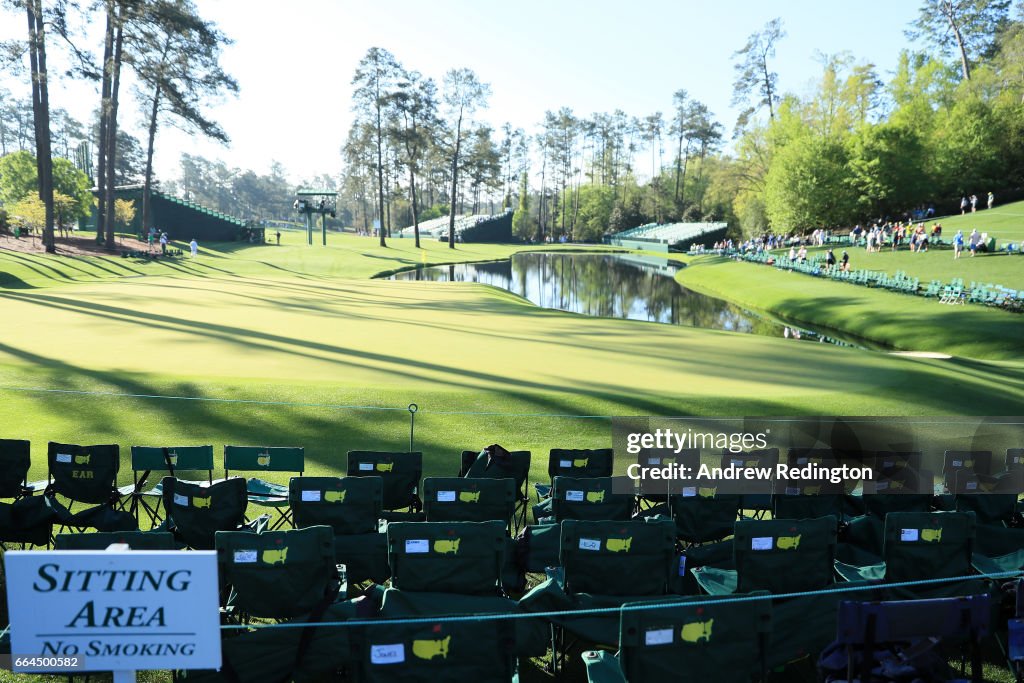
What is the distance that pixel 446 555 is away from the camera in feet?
15.1

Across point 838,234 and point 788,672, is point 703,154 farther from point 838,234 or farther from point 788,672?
point 788,672

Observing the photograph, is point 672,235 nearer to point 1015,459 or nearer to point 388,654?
point 1015,459

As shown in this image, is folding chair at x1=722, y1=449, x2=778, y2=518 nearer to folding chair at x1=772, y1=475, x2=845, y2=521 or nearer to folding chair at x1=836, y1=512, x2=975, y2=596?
folding chair at x1=772, y1=475, x2=845, y2=521

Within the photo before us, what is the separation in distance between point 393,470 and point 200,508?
176 centimetres

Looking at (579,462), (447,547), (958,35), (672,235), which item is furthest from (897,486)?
(958,35)

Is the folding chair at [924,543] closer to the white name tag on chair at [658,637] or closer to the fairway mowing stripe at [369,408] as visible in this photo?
the white name tag on chair at [658,637]

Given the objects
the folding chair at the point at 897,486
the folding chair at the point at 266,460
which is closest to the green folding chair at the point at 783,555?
the folding chair at the point at 897,486

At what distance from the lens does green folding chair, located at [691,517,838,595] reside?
477 cm

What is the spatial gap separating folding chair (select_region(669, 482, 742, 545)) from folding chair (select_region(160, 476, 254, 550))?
342cm

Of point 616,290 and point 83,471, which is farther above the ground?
Result: point 616,290

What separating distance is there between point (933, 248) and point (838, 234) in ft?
62.3

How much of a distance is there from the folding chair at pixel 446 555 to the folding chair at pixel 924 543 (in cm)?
259

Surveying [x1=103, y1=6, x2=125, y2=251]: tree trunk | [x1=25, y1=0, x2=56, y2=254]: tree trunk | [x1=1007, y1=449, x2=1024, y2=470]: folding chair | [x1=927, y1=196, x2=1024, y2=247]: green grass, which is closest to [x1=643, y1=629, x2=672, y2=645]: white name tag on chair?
[x1=1007, y1=449, x2=1024, y2=470]: folding chair

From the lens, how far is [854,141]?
56.8 metres
